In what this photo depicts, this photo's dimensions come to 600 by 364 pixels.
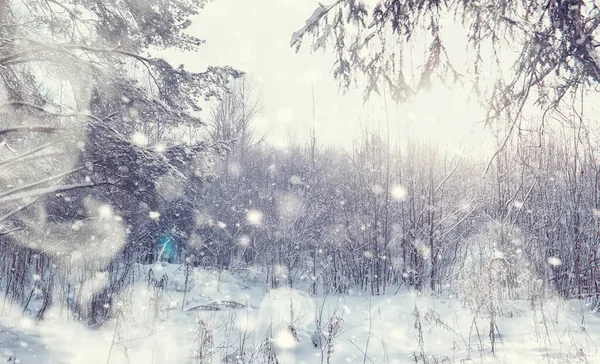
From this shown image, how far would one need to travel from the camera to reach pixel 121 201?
30.1ft

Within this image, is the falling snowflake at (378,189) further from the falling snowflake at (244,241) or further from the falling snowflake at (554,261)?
the falling snowflake at (244,241)

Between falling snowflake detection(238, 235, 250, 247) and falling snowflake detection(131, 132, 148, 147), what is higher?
falling snowflake detection(131, 132, 148, 147)

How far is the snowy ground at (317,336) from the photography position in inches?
153

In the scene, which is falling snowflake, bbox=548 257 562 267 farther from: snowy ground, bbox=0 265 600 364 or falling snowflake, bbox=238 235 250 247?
falling snowflake, bbox=238 235 250 247

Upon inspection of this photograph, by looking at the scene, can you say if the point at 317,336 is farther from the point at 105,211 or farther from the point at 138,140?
the point at 105,211

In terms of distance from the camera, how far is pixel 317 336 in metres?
5.14

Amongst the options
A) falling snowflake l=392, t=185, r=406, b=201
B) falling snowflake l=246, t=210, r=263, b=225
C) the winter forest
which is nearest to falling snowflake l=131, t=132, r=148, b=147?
the winter forest

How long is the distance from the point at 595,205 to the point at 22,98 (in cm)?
939

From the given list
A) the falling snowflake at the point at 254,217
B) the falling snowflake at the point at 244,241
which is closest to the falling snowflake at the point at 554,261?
the falling snowflake at the point at 254,217

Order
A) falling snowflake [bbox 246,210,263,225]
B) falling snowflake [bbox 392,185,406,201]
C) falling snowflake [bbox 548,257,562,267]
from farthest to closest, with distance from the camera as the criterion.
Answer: falling snowflake [bbox 246,210,263,225]
falling snowflake [bbox 392,185,406,201]
falling snowflake [bbox 548,257,562,267]

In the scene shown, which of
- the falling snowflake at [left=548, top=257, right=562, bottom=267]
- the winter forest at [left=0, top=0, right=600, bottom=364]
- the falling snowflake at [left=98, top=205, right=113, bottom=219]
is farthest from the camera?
the falling snowflake at [left=98, top=205, right=113, bottom=219]

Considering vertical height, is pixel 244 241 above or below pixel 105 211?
below

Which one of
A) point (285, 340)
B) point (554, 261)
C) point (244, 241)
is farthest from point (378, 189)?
point (244, 241)

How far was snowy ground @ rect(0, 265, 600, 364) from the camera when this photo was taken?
3896 mm
